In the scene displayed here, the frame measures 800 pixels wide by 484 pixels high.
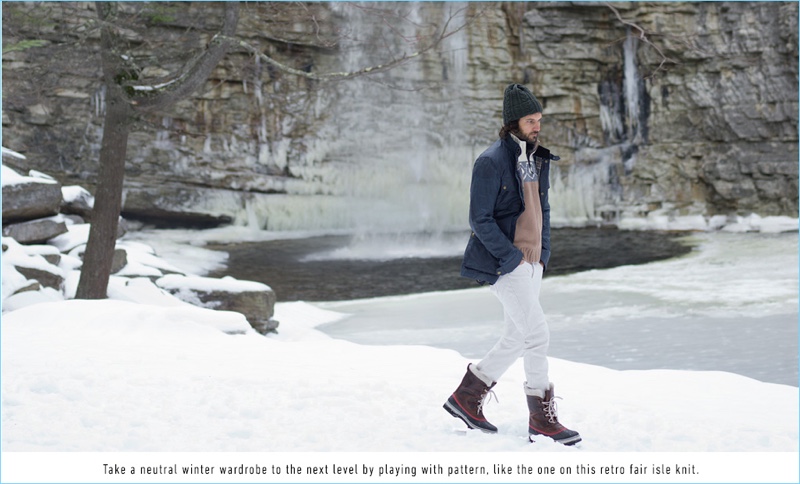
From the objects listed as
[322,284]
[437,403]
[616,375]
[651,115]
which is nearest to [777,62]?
[651,115]

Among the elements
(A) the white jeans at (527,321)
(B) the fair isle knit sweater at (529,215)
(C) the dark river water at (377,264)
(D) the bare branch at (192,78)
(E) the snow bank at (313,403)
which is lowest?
(C) the dark river water at (377,264)

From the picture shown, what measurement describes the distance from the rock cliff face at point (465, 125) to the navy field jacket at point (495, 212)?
21168mm

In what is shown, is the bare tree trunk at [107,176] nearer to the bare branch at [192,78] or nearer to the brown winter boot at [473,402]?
the bare branch at [192,78]

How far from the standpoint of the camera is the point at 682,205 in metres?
26.5

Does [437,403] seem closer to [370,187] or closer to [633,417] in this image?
[633,417]

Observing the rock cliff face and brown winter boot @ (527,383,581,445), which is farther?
the rock cliff face

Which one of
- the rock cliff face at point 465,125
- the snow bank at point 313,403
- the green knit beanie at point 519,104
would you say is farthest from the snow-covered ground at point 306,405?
the rock cliff face at point 465,125

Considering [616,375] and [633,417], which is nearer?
[633,417]

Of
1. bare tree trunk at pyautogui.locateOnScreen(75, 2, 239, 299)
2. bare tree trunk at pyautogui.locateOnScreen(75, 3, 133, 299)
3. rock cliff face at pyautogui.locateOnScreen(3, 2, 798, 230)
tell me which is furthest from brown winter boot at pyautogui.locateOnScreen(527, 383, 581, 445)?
rock cliff face at pyautogui.locateOnScreen(3, 2, 798, 230)

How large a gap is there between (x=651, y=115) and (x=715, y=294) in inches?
658

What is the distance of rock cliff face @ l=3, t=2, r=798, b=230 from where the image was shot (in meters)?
24.5

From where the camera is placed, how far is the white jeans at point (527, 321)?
3525mm

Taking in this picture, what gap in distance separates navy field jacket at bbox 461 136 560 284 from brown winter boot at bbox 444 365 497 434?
19.4 inches

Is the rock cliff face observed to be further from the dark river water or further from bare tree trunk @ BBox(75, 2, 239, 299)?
bare tree trunk @ BBox(75, 2, 239, 299)
